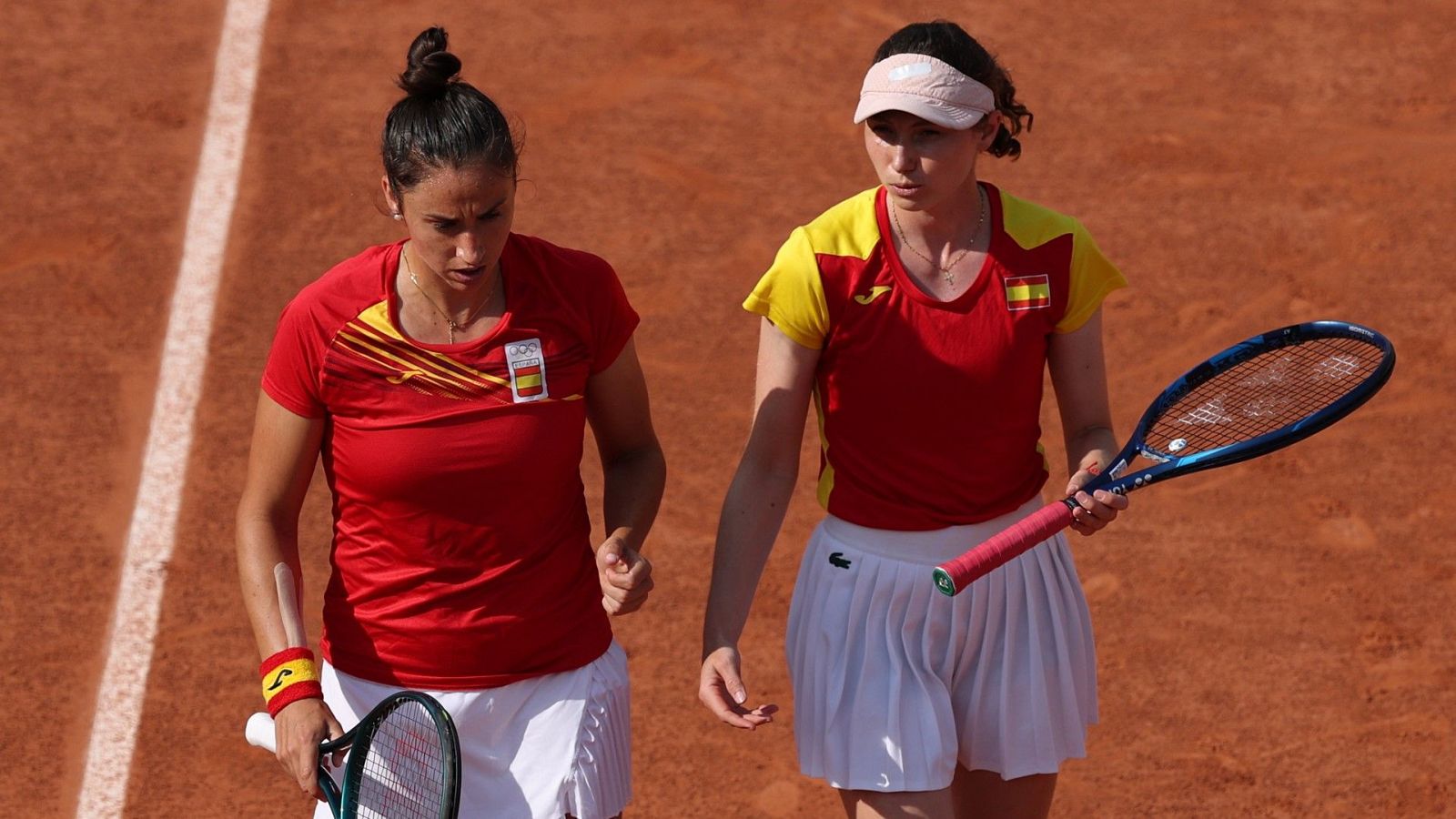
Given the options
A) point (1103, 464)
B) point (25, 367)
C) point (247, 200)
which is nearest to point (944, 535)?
point (1103, 464)

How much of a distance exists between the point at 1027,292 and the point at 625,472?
0.98 m

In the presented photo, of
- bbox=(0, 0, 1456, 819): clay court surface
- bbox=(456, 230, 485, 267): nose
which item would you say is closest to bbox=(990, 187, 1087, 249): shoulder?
bbox=(456, 230, 485, 267): nose

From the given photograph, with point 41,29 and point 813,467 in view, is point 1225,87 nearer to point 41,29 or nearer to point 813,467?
point 813,467

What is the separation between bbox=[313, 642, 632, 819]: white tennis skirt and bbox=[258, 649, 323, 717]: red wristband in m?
0.22

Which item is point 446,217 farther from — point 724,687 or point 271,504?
point 724,687

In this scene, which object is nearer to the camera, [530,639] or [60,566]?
[530,639]

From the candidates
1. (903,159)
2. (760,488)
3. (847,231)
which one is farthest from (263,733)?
(903,159)

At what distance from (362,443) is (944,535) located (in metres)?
1.32

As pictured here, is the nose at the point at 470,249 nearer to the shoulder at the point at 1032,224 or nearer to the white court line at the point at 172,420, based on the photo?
the shoulder at the point at 1032,224

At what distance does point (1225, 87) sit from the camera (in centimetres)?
996

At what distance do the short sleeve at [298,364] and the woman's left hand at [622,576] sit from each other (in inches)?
26.8

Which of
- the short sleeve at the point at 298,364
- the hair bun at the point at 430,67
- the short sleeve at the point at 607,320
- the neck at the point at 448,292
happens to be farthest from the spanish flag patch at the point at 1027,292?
the short sleeve at the point at 298,364

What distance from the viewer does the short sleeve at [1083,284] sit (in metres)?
4.13

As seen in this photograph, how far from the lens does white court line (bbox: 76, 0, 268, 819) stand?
627 centimetres
